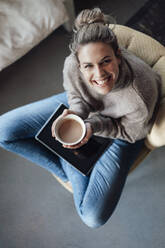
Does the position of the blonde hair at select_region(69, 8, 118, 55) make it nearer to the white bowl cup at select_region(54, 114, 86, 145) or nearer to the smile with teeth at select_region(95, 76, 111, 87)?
the smile with teeth at select_region(95, 76, 111, 87)

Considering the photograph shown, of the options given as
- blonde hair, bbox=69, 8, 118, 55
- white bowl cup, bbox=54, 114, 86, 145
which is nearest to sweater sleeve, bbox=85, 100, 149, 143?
white bowl cup, bbox=54, 114, 86, 145

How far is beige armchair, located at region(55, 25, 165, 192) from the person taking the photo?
864mm

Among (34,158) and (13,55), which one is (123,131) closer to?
(34,158)

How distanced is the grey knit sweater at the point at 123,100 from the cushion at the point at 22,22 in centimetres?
48

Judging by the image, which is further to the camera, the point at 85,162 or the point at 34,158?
the point at 34,158

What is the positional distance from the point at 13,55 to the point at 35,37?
16cm

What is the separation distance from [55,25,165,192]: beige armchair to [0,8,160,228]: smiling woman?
1.2 inches

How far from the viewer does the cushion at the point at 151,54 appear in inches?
34.0

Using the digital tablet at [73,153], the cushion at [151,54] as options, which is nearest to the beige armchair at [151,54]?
the cushion at [151,54]

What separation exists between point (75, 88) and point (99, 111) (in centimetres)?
13

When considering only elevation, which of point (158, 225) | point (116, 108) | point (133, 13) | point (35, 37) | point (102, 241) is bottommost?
point (158, 225)

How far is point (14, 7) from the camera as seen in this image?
126 cm

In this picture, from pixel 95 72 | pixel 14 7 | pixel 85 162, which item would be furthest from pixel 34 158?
pixel 14 7

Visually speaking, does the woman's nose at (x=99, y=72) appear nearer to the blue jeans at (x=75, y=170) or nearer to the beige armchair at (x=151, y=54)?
the beige armchair at (x=151, y=54)
